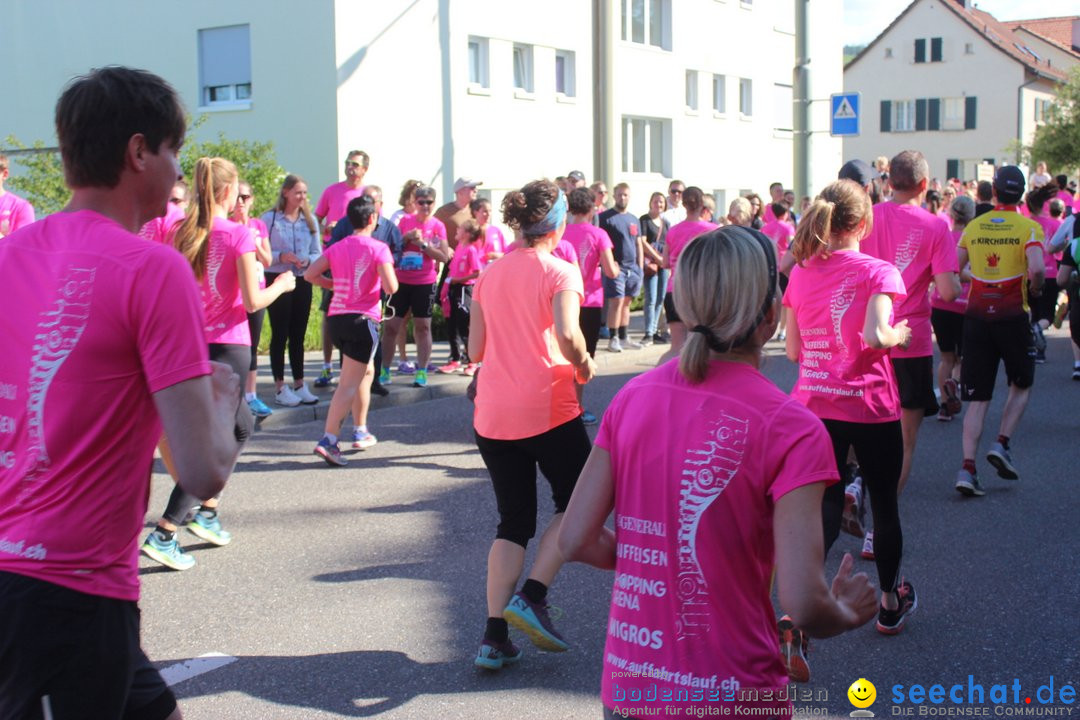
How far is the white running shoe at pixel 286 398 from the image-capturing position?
10945mm

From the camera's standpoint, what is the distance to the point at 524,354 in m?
4.79

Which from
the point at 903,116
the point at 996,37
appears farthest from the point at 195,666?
the point at 996,37

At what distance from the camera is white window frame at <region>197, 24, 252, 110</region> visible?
23297 mm

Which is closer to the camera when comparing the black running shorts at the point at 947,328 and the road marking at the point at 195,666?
the road marking at the point at 195,666

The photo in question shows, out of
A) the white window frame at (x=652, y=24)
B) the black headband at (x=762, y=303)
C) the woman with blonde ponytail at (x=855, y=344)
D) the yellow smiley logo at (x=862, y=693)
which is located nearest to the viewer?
the black headband at (x=762, y=303)

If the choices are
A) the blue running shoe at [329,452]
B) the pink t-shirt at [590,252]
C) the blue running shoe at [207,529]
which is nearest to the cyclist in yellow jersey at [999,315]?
the pink t-shirt at [590,252]

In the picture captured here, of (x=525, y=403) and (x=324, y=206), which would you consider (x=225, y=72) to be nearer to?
(x=324, y=206)

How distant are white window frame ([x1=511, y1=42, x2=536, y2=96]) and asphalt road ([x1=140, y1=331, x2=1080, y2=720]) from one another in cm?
1888

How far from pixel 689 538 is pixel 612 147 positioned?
71.9 ft

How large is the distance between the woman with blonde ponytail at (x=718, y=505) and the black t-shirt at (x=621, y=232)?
1232 cm

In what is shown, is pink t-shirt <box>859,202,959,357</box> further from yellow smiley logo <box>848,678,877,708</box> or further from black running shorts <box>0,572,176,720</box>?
black running shorts <box>0,572,176,720</box>

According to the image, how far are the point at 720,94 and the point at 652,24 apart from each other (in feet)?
12.8

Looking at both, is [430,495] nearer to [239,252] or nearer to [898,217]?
[239,252]

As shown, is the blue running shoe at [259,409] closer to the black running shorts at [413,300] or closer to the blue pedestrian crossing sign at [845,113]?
the black running shorts at [413,300]
